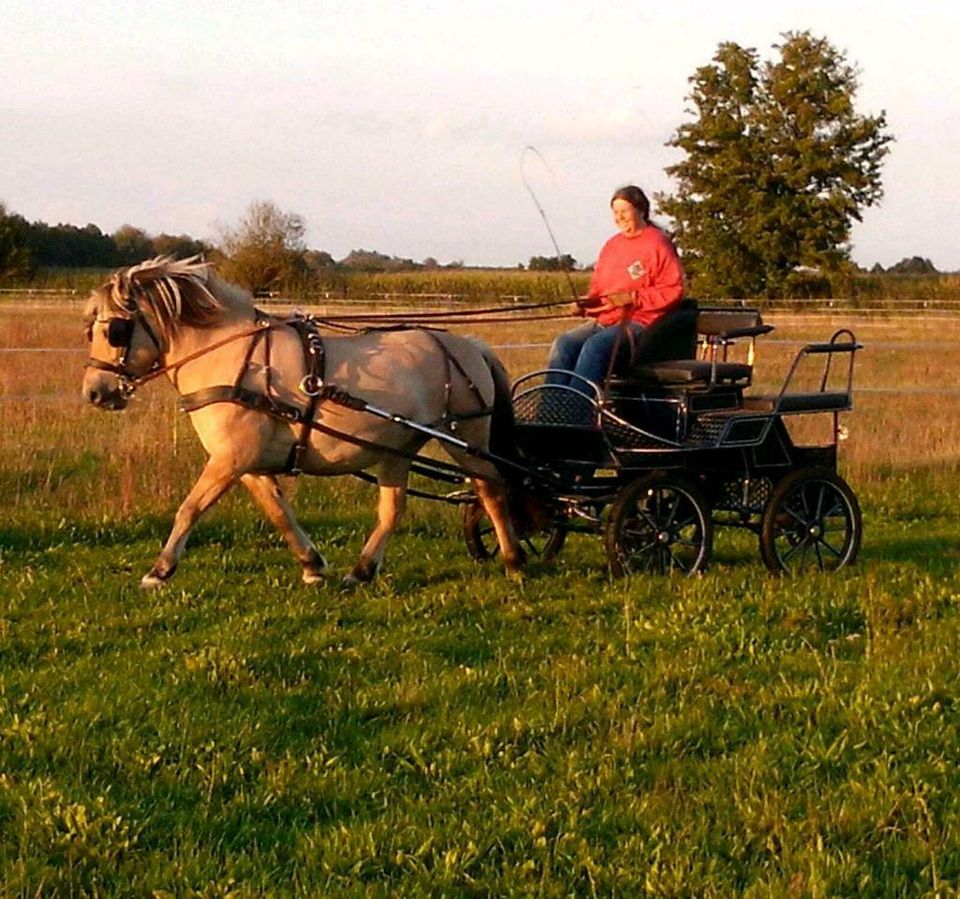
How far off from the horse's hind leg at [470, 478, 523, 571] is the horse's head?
2.01 m

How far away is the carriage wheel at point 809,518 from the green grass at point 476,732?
8.5 inches

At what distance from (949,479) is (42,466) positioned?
8383 mm

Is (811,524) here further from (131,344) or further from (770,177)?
(770,177)

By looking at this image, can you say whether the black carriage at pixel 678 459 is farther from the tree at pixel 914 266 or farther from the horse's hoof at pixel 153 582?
the tree at pixel 914 266

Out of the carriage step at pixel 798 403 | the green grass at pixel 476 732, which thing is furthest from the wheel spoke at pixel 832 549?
the carriage step at pixel 798 403

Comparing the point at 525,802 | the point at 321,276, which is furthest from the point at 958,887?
→ the point at 321,276

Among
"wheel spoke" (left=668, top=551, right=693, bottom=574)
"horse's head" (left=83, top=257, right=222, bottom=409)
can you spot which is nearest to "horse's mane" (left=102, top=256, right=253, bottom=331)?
"horse's head" (left=83, top=257, right=222, bottom=409)

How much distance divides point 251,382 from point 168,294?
67 centimetres

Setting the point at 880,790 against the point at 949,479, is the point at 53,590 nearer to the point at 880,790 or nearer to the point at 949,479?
the point at 880,790

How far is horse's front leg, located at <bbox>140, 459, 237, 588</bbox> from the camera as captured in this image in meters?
7.16

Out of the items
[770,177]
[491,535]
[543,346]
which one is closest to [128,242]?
[770,177]

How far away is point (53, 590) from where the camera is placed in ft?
24.7

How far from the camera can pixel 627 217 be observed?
835 centimetres

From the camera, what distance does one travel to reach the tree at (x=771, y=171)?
5269 centimetres
